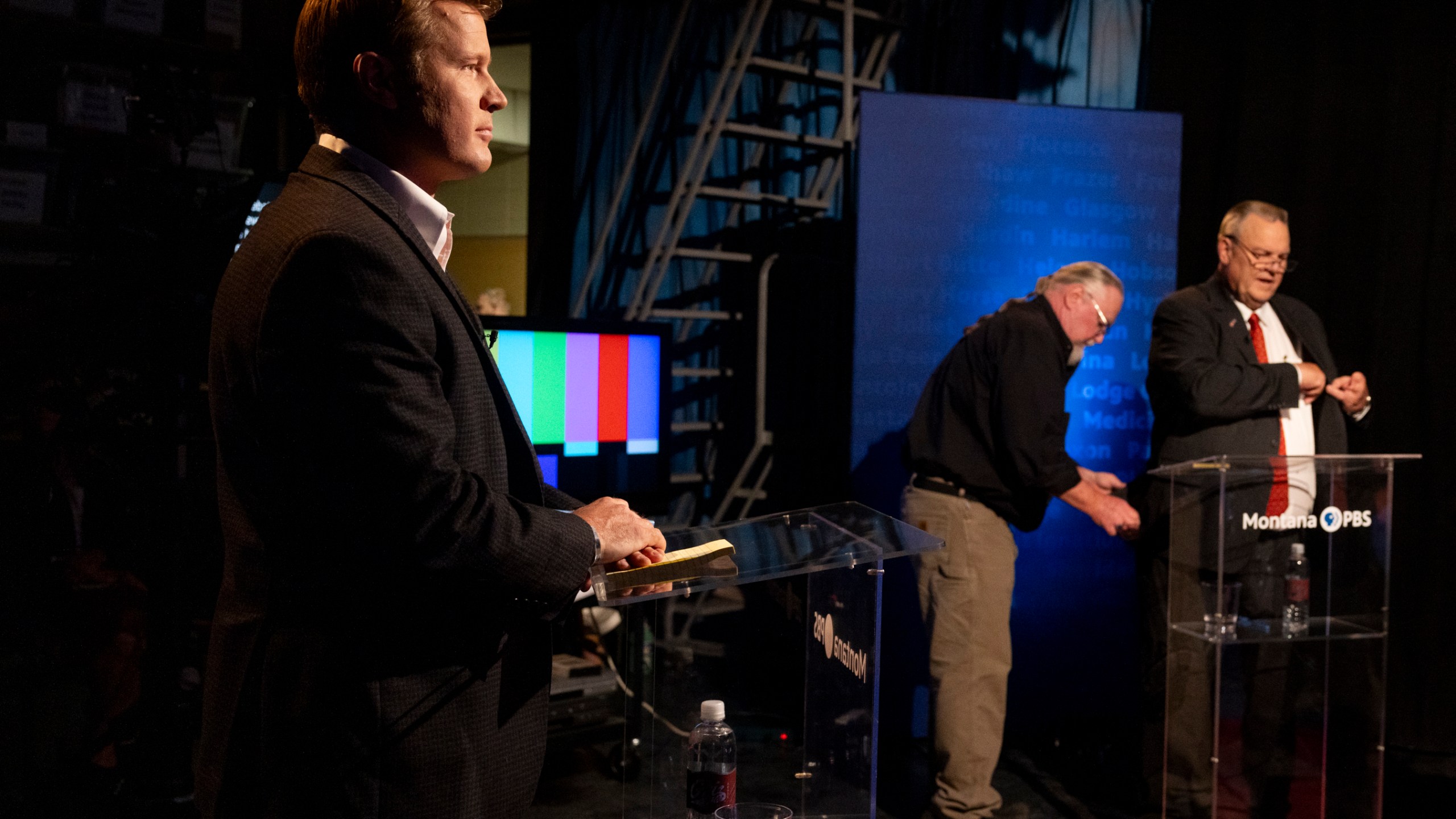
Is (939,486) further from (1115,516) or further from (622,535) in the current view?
(622,535)

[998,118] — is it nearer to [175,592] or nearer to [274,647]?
[175,592]

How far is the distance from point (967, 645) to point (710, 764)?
1.70m

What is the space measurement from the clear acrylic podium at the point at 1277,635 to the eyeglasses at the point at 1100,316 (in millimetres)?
564

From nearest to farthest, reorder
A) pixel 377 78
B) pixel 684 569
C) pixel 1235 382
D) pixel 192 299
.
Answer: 1. pixel 377 78
2. pixel 684 569
3. pixel 192 299
4. pixel 1235 382

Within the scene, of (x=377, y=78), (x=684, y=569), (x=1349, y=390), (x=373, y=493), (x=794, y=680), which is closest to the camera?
(x=373, y=493)

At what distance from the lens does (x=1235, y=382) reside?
2955mm

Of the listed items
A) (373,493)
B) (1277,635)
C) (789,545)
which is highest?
(373,493)

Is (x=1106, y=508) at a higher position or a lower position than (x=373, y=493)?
lower

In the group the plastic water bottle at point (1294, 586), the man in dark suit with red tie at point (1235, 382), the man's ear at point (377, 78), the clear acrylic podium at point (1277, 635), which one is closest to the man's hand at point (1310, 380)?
the man in dark suit with red tie at point (1235, 382)

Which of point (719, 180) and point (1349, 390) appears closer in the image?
point (1349, 390)

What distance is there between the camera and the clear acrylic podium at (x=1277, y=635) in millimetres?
2543

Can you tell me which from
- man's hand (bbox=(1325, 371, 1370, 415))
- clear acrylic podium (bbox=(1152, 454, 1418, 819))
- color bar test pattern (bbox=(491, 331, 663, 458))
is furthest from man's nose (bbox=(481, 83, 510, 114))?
man's hand (bbox=(1325, 371, 1370, 415))

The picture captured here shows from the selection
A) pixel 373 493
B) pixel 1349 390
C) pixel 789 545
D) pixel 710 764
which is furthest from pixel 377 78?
pixel 1349 390

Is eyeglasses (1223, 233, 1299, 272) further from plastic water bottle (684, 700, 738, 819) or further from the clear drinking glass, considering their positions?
plastic water bottle (684, 700, 738, 819)
